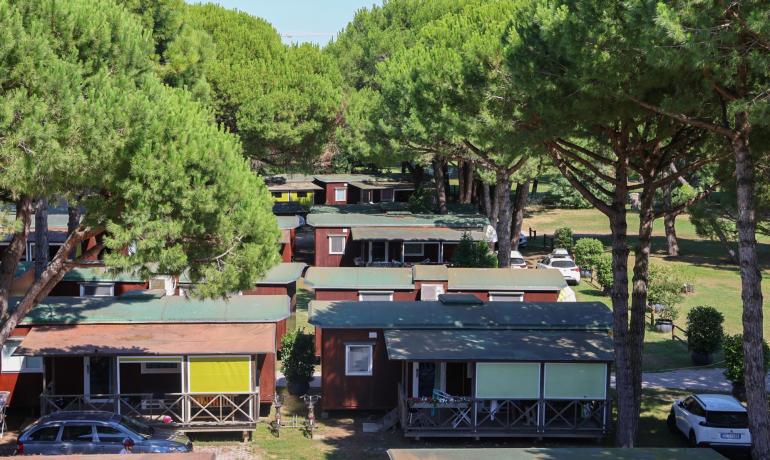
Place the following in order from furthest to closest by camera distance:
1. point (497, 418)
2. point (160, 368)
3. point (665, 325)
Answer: point (665, 325), point (160, 368), point (497, 418)

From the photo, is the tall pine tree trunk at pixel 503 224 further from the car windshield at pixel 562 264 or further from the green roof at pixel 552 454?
the green roof at pixel 552 454

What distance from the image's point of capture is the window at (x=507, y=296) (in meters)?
31.5

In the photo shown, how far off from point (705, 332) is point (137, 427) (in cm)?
1865

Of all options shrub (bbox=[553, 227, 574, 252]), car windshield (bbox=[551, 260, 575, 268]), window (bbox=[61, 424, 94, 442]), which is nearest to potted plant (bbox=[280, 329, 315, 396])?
window (bbox=[61, 424, 94, 442])

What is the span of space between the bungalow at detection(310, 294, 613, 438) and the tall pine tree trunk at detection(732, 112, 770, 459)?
563 centimetres

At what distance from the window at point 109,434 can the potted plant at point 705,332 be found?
1886cm

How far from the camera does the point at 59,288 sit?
29688mm

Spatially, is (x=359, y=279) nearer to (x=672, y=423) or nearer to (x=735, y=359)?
(x=672, y=423)

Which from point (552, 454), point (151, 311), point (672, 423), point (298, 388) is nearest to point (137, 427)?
point (151, 311)

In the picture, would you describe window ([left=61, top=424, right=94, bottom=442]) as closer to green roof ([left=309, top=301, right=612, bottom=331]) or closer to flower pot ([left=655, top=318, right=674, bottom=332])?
green roof ([left=309, top=301, right=612, bottom=331])

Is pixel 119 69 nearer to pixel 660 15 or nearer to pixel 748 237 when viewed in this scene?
pixel 660 15

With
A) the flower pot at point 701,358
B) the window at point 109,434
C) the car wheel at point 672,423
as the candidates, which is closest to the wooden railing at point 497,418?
the car wheel at point 672,423

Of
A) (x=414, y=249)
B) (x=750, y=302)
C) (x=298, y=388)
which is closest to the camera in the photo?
(x=750, y=302)

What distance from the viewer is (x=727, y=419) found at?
21344 mm
